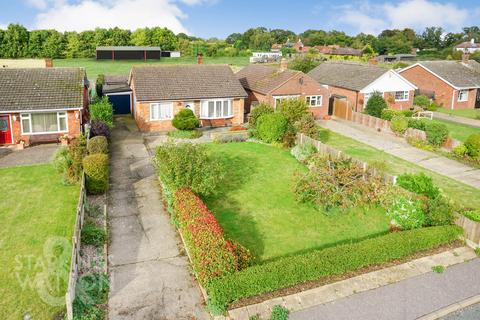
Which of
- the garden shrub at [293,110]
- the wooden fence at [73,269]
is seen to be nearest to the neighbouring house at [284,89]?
the garden shrub at [293,110]

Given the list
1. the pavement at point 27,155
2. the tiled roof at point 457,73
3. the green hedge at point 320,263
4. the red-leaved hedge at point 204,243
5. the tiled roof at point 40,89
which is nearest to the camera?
the green hedge at point 320,263

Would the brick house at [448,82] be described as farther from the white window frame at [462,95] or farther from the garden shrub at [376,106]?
the garden shrub at [376,106]

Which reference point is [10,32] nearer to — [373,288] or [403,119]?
[403,119]

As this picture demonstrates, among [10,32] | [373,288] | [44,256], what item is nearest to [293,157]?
[373,288]

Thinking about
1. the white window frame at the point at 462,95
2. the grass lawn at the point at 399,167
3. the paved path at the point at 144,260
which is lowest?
the paved path at the point at 144,260

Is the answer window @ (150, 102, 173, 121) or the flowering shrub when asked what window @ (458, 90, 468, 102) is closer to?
window @ (150, 102, 173, 121)

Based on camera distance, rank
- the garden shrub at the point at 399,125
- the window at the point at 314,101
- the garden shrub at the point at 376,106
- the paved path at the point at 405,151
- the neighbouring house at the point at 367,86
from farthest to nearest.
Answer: the neighbouring house at the point at 367,86
the window at the point at 314,101
the garden shrub at the point at 376,106
the garden shrub at the point at 399,125
the paved path at the point at 405,151

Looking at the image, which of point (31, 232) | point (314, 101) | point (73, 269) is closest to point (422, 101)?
point (314, 101)
